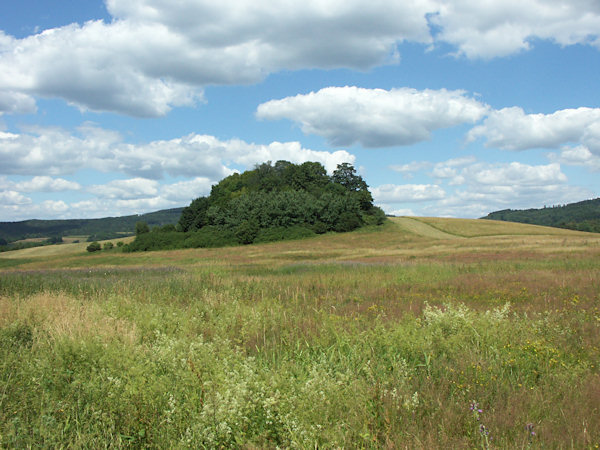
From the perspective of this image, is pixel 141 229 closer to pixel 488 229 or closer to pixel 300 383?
pixel 488 229

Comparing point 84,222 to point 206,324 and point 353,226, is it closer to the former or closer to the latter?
point 353,226

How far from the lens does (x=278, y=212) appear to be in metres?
80.5

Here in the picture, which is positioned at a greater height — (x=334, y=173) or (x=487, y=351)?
(x=334, y=173)

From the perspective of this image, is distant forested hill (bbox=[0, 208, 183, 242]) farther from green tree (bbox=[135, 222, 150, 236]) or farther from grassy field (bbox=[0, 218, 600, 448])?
grassy field (bbox=[0, 218, 600, 448])

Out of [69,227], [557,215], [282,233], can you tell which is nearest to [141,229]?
[282,233]

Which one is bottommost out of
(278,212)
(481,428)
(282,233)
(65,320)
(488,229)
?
(481,428)

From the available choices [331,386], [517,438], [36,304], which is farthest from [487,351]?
[36,304]

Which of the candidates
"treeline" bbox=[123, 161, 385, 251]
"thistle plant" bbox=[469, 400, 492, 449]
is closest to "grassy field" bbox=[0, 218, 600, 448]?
"thistle plant" bbox=[469, 400, 492, 449]

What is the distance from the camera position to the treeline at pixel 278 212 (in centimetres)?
7775

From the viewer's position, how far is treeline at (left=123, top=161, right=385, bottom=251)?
77750 millimetres

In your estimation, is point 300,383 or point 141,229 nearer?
point 300,383

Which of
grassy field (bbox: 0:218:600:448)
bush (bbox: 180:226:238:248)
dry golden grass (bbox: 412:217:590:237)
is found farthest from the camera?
bush (bbox: 180:226:238:248)

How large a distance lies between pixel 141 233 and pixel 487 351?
9284 centimetres

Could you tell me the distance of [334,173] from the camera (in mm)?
97188
